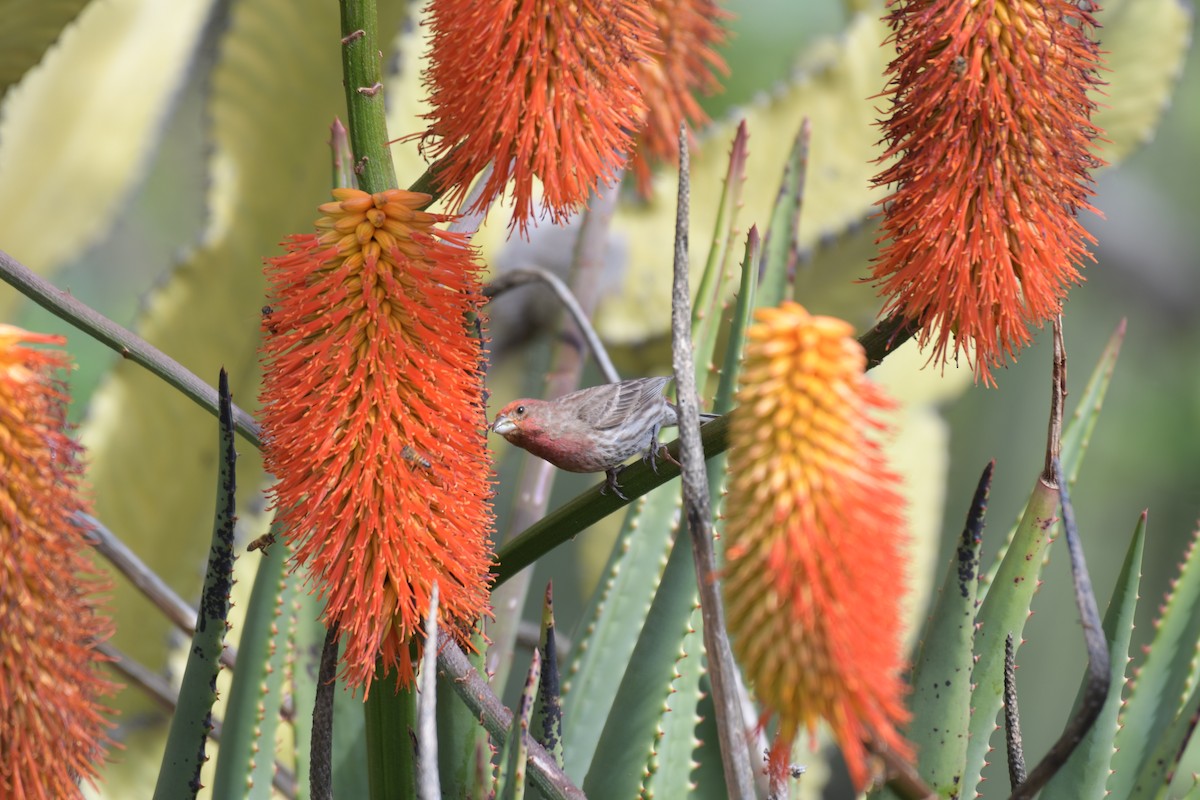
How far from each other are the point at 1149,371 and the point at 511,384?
2.81 meters

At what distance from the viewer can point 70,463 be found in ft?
1.40

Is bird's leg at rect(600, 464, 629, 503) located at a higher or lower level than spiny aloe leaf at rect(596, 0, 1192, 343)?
lower

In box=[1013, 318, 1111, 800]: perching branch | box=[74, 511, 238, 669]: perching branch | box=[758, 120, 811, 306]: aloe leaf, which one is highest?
box=[758, 120, 811, 306]: aloe leaf

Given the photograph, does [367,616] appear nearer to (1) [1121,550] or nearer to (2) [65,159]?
(2) [65,159]

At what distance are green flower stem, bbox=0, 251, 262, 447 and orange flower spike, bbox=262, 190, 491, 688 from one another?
1.9 inches

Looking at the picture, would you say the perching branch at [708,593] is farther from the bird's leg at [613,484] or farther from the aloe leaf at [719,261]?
the aloe leaf at [719,261]

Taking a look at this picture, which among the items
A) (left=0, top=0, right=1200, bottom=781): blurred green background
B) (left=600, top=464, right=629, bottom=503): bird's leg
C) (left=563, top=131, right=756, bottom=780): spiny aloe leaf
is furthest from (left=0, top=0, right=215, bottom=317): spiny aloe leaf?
(left=600, top=464, right=629, bottom=503): bird's leg

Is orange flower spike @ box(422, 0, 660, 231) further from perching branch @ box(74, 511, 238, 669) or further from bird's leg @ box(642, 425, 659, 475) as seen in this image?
perching branch @ box(74, 511, 238, 669)

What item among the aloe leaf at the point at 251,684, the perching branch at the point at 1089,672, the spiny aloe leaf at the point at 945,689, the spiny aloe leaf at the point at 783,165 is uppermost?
the spiny aloe leaf at the point at 783,165

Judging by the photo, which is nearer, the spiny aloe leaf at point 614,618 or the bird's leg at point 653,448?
the bird's leg at point 653,448

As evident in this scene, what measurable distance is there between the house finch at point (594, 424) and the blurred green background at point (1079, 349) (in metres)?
1.02

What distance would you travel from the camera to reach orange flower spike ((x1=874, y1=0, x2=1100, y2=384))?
45cm

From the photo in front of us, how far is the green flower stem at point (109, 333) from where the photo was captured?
1.69ft

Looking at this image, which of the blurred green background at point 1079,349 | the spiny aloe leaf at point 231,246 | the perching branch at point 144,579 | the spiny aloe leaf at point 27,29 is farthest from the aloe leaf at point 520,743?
the blurred green background at point 1079,349
